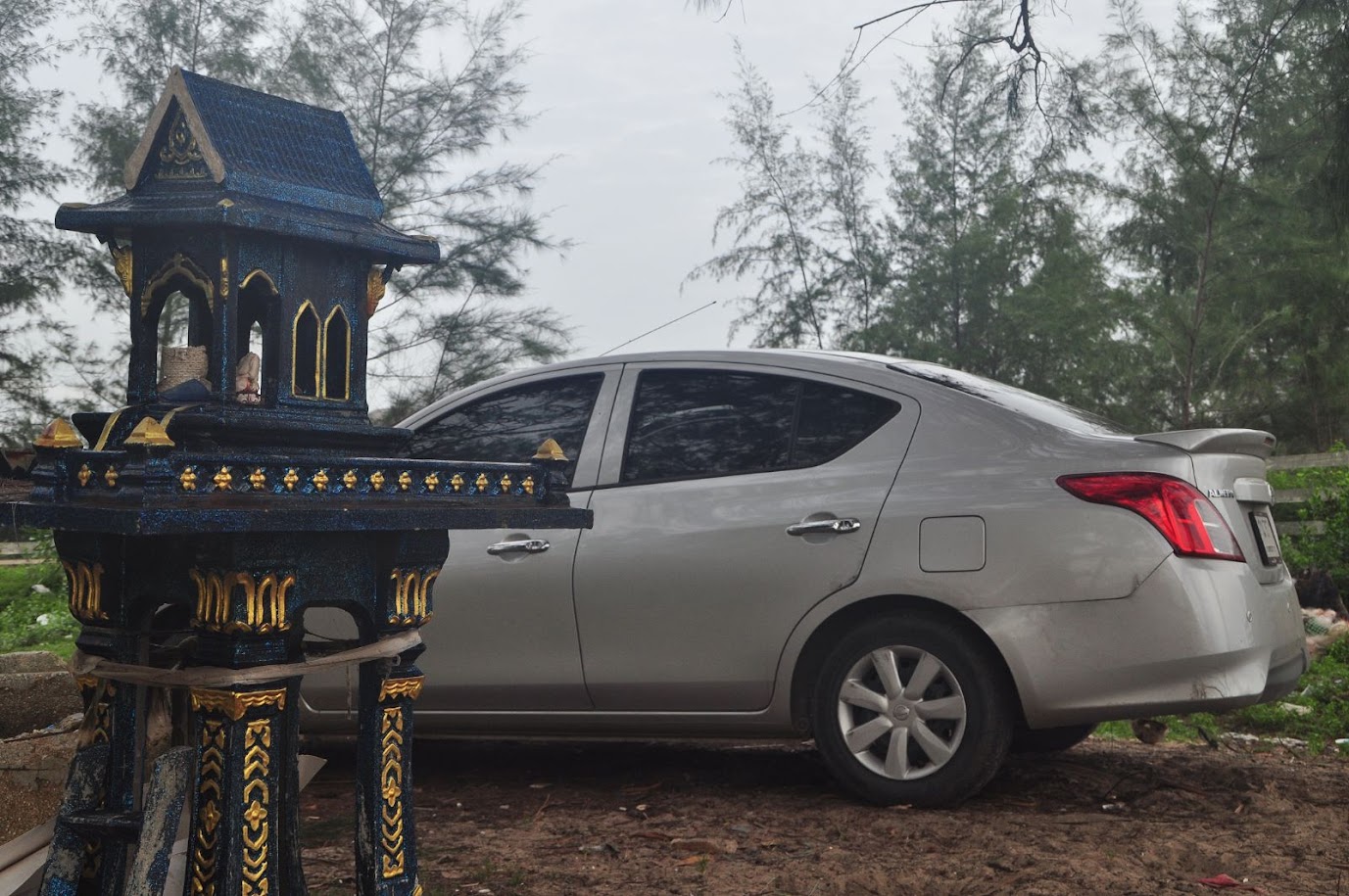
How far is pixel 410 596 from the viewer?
293cm

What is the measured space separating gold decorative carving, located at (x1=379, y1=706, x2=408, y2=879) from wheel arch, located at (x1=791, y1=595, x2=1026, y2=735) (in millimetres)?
1925

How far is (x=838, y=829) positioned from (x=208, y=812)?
2125 millimetres

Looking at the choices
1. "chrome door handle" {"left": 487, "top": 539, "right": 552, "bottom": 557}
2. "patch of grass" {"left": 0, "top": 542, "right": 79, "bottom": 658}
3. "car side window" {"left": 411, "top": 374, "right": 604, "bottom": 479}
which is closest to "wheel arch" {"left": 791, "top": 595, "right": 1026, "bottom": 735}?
"chrome door handle" {"left": 487, "top": 539, "right": 552, "bottom": 557}

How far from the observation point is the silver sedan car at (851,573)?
421cm

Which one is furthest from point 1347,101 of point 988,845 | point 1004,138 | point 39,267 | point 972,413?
point 39,267

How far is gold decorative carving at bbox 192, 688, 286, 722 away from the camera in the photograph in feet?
8.40

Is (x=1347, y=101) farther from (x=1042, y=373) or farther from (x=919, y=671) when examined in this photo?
(x=1042, y=373)

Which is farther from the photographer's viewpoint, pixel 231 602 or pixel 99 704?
pixel 99 704

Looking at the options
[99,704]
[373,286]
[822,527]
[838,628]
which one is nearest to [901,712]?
[838,628]

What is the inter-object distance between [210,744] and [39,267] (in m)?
14.6

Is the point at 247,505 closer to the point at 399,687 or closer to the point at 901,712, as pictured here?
the point at 399,687

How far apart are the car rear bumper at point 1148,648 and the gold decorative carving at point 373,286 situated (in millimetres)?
2222

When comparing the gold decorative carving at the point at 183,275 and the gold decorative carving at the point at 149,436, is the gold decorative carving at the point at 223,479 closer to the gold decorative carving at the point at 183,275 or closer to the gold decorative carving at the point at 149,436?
the gold decorative carving at the point at 149,436

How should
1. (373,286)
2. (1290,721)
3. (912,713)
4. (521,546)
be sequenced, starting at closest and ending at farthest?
(373,286) < (912,713) < (521,546) < (1290,721)
